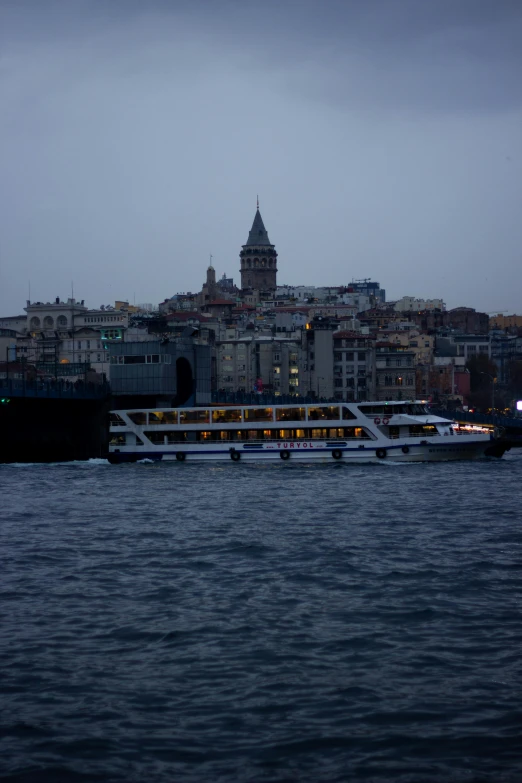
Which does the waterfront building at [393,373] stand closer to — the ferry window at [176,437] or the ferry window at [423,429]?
the ferry window at [176,437]

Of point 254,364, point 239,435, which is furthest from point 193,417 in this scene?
point 254,364

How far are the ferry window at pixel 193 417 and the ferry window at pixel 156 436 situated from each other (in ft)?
5.38

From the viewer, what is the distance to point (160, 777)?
1391 centimetres

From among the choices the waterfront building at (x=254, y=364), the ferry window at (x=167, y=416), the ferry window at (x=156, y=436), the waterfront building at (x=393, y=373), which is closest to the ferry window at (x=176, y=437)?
the ferry window at (x=156, y=436)

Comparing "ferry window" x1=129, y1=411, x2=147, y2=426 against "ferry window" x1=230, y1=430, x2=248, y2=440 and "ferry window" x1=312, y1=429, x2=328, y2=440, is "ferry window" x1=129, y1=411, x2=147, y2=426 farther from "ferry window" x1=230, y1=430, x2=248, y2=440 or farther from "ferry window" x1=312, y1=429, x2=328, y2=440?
"ferry window" x1=312, y1=429, x2=328, y2=440

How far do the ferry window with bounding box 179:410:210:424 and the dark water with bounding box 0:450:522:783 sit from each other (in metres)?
34.4

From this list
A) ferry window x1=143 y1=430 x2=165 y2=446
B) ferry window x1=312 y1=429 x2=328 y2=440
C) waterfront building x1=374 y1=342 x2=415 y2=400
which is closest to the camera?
ferry window x1=312 y1=429 x2=328 y2=440

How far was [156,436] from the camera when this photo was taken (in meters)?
73.6

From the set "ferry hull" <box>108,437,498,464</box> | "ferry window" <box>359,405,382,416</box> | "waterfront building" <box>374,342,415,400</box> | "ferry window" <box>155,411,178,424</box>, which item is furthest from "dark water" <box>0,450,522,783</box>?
"waterfront building" <box>374,342,415,400</box>

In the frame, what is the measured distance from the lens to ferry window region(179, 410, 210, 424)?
7300cm

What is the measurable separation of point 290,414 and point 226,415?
4196mm

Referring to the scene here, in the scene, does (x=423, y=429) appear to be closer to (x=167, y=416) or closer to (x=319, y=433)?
(x=319, y=433)

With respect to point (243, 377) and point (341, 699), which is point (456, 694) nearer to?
point (341, 699)

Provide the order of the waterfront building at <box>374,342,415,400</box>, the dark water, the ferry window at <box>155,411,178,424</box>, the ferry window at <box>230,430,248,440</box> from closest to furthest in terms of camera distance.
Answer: the dark water, the ferry window at <box>230,430,248,440</box>, the ferry window at <box>155,411,178,424</box>, the waterfront building at <box>374,342,415,400</box>
